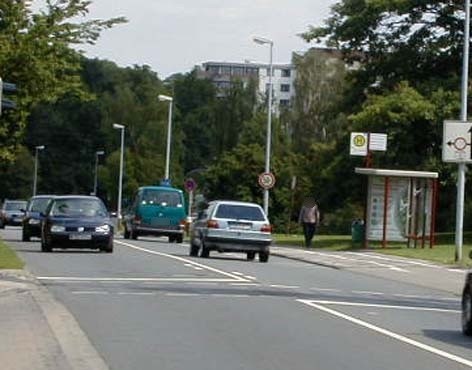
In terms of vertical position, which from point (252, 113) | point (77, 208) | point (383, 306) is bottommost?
point (383, 306)

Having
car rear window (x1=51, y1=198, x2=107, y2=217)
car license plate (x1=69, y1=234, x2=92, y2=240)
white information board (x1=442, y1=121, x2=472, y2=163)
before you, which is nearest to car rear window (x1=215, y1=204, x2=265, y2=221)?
car rear window (x1=51, y1=198, x2=107, y2=217)

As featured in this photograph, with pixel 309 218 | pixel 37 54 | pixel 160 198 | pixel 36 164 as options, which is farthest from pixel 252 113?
pixel 37 54

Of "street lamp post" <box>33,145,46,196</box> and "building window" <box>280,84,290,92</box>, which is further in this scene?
"building window" <box>280,84,290,92</box>

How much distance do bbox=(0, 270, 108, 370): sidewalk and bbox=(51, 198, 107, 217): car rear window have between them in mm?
13245

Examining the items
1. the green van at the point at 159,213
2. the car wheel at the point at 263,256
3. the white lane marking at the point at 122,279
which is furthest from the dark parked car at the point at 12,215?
the white lane marking at the point at 122,279

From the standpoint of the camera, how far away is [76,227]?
3444cm

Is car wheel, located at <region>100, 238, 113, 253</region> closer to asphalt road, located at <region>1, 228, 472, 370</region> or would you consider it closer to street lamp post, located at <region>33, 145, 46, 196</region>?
asphalt road, located at <region>1, 228, 472, 370</region>

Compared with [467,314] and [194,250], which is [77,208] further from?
[467,314]

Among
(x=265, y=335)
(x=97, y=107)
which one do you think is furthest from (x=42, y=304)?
(x=97, y=107)

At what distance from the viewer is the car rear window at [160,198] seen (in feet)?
168

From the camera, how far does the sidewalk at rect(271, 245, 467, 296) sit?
30.4m

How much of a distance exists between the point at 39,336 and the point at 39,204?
103ft

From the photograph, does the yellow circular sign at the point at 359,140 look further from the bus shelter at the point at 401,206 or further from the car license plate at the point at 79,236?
the car license plate at the point at 79,236

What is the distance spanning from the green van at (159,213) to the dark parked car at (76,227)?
48.8 ft
